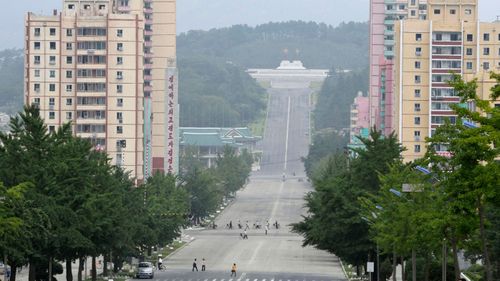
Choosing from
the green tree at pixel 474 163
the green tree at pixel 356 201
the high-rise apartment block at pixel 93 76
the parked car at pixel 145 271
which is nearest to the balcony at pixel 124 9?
the high-rise apartment block at pixel 93 76

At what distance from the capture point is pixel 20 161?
3836 inches

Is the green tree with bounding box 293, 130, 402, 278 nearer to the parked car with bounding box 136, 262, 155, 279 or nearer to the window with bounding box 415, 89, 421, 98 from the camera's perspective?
the parked car with bounding box 136, 262, 155, 279

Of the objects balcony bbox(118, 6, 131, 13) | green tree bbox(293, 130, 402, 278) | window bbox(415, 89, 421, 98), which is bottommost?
green tree bbox(293, 130, 402, 278)

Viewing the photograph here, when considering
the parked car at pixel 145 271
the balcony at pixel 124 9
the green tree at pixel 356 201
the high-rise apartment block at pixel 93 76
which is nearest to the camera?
the green tree at pixel 356 201

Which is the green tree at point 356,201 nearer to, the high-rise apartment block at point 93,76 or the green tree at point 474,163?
the green tree at point 474,163

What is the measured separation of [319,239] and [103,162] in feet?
56.2

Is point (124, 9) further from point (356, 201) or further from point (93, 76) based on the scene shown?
point (356, 201)

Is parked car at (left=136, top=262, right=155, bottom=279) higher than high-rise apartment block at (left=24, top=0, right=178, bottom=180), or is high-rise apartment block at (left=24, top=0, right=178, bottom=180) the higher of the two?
high-rise apartment block at (left=24, top=0, right=178, bottom=180)

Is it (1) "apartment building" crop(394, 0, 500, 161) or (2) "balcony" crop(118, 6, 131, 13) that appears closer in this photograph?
(1) "apartment building" crop(394, 0, 500, 161)

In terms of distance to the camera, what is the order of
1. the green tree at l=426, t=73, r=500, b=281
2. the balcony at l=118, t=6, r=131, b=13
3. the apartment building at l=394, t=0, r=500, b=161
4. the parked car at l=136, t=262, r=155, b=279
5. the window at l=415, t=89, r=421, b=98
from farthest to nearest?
the balcony at l=118, t=6, r=131, b=13, the window at l=415, t=89, r=421, b=98, the apartment building at l=394, t=0, r=500, b=161, the parked car at l=136, t=262, r=155, b=279, the green tree at l=426, t=73, r=500, b=281

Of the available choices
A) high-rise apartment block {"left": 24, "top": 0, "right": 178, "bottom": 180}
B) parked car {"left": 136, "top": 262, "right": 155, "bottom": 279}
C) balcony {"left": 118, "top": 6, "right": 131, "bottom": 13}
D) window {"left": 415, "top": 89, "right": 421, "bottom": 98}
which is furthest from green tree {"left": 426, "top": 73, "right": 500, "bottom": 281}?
balcony {"left": 118, "top": 6, "right": 131, "bottom": 13}

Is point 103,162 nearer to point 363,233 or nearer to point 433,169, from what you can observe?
point 363,233

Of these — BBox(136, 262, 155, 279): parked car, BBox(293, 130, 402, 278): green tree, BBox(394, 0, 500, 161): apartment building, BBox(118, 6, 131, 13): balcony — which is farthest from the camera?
Answer: BBox(118, 6, 131, 13): balcony

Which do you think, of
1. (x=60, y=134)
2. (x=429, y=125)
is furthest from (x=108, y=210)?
(x=429, y=125)
